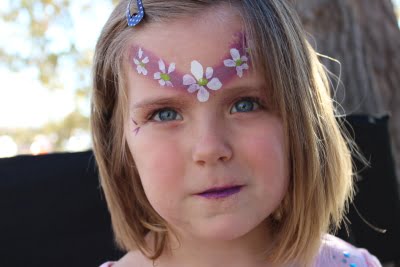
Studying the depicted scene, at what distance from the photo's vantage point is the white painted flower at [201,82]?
134 cm

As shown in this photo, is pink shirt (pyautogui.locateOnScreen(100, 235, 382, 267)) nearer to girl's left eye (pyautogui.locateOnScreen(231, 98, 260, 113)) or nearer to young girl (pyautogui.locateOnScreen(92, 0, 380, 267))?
young girl (pyautogui.locateOnScreen(92, 0, 380, 267))

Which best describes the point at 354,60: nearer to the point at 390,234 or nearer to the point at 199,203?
the point at 390,234

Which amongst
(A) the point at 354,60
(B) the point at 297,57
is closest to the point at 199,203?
(B) the point at 297,57

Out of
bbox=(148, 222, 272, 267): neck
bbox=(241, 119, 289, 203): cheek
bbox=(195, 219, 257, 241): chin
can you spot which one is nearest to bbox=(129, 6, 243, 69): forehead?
bbox=(241, 119, 289, 203): cheek

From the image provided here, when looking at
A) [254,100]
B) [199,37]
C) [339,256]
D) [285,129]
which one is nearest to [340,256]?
[339,256]

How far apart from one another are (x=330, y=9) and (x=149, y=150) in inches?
58.2

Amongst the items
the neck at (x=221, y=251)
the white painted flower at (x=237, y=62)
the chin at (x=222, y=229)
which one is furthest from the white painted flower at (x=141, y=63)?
the neck at (x=221, y=251)

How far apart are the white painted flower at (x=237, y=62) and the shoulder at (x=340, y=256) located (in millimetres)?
750

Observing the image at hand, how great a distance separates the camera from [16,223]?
1.95 meters

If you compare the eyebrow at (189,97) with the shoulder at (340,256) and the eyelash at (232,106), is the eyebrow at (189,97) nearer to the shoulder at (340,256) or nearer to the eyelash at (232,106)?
the eyelash at (232,106)

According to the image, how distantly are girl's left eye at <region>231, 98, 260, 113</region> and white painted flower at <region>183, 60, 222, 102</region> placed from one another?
7 cm

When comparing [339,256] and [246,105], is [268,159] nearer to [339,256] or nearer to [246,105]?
[246,105]

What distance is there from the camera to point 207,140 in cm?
129

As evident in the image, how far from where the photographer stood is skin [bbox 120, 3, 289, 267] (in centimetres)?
134
